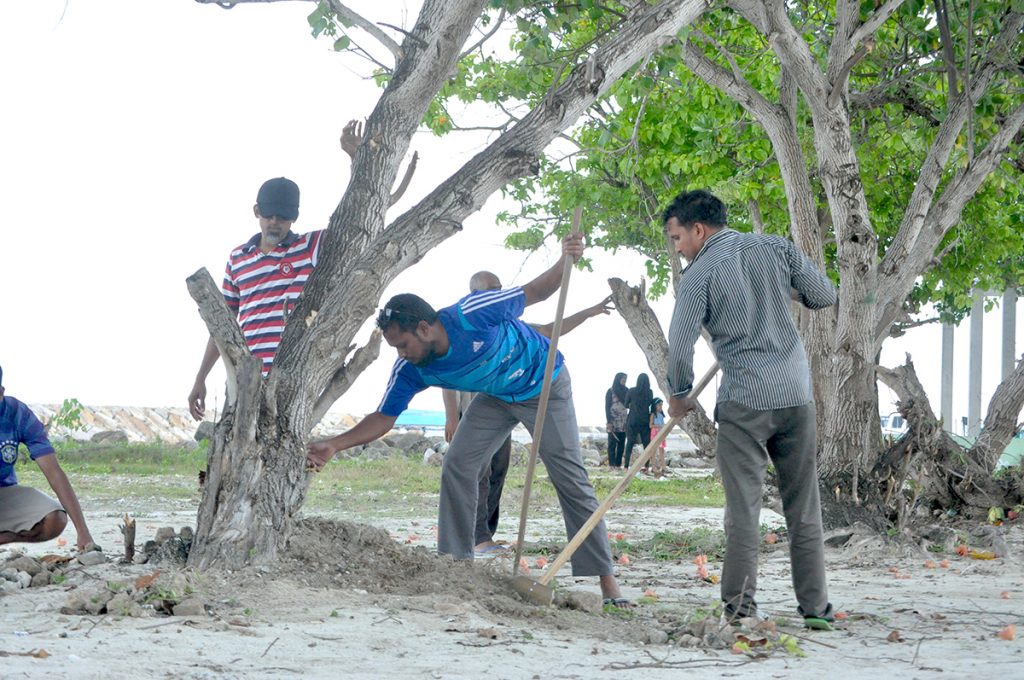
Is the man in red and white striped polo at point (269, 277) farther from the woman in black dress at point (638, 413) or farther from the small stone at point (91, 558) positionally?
the woman in black dress at point (638, 413)

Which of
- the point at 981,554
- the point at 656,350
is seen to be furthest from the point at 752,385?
the point at 656,350

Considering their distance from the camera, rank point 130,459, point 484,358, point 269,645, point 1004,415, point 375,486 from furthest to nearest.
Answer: point 130,459
point 375,486
point 1004,415
point 484,358
point 269,645

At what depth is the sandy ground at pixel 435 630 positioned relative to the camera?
407cm

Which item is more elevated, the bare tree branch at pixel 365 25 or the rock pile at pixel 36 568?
the bare tree branch at pixel 365 25

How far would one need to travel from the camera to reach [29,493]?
643 centimetres

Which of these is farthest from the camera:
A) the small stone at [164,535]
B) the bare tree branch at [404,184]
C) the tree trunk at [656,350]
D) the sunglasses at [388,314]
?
the tree trunk at [656,350]

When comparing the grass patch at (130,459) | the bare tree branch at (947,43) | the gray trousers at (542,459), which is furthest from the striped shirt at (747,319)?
the grass patch at (130,459)

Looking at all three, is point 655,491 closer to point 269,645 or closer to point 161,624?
point 161,624

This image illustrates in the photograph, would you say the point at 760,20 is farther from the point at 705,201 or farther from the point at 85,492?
the point at 85,492

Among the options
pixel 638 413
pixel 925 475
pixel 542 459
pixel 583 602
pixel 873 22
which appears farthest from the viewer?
pixel 638 413

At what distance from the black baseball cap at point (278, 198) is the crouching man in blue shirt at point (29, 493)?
5.40ft

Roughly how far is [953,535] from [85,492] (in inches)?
359

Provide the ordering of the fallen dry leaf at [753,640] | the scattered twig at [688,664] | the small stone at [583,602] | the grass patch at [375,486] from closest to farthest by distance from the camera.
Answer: the scattered twig at [688,664] < the fallen dry leaf at [753,640] < the small stone at [583,602] < the grass patch at [375,486]

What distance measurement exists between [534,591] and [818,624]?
4.15ft
